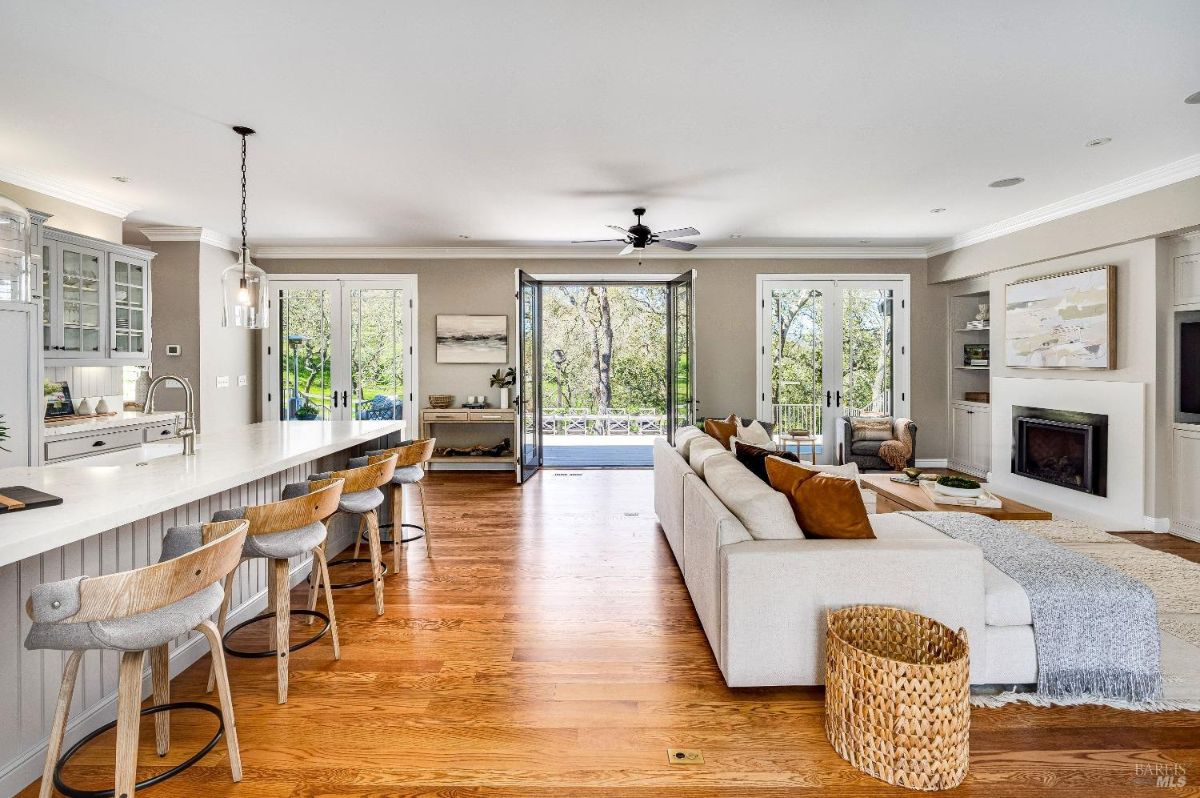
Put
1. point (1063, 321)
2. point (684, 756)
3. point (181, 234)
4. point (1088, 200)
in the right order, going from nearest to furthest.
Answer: point (684, 756) < point (1088, 200) < point (1063, 321) < point (181, 234)

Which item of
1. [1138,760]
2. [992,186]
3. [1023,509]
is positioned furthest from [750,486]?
[992,186]

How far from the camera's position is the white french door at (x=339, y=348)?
287 inches

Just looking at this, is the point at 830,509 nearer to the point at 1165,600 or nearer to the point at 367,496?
the point at 367,496

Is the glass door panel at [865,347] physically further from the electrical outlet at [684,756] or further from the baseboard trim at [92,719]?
the baseboard trim at [92,719]

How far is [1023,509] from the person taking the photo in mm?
3678

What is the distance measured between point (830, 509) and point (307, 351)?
21.9 feet

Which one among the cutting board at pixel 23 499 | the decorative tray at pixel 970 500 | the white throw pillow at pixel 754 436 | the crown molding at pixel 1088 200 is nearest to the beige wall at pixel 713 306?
the crown molding at pixel 1088 200

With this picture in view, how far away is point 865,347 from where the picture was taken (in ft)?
24.0

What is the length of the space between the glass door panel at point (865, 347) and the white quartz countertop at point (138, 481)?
5.69 meters

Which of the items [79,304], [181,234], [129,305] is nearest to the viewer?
[79,304]

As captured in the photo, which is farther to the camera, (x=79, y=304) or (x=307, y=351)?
(x=307, y=351)

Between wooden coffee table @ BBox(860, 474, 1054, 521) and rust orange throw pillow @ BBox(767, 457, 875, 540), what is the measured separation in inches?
64.4

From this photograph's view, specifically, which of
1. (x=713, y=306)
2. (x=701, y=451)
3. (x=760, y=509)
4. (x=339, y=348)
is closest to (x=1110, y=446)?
(x=701, y=451)

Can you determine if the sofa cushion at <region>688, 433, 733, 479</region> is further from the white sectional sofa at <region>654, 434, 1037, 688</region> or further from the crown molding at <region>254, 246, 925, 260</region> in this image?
the crown molding at <region>254, 246, 925, 260</region>
